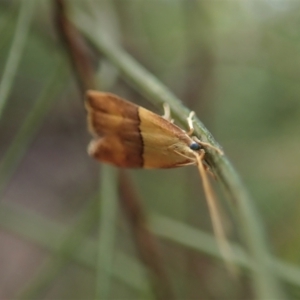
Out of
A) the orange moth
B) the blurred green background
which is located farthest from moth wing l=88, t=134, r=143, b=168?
the blurred green background

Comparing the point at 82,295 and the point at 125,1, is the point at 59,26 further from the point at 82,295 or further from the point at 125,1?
the point at 82,295

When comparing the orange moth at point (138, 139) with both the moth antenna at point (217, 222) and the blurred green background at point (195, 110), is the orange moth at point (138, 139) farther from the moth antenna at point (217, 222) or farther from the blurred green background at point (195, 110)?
the blurred green background at point (195, 110)

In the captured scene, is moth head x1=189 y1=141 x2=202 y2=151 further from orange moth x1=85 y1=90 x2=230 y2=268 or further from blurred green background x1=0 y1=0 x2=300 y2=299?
blurred green background x1=0 y1=0 x2=300 y2=299

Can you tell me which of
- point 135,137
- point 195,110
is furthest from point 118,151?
point 195,110

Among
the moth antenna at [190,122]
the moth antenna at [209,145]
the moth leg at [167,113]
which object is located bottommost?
the moth antenna at [209,145]

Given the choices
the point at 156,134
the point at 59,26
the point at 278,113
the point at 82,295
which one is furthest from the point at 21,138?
the point at 82,295

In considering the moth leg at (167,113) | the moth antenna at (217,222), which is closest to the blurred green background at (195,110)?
the moth antenna at (217,222)
